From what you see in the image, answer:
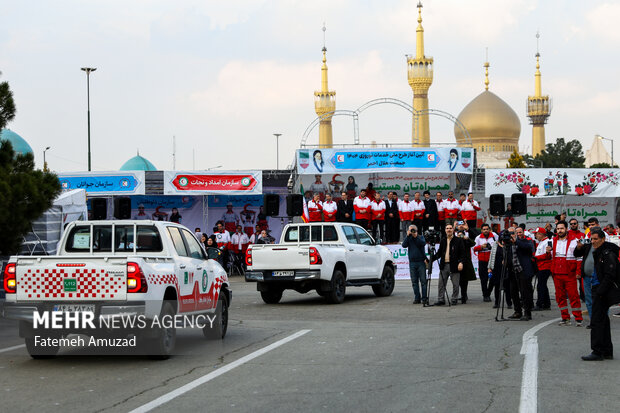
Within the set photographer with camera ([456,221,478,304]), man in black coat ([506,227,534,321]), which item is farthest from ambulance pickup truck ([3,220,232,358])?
photographer with camera ([456,221,478,304])

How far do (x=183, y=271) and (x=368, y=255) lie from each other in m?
10.8

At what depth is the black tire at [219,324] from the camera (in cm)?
1328

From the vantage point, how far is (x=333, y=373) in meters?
9.99

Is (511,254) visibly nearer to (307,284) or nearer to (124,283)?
(307,284)

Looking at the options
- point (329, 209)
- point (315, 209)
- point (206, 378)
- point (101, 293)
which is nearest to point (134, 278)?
point (101, 293)

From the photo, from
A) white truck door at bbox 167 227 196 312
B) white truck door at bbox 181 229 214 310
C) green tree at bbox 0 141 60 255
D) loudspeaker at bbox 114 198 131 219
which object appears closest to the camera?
white truck door at bbox 167 227 196 312

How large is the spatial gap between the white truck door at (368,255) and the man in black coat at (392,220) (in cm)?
918

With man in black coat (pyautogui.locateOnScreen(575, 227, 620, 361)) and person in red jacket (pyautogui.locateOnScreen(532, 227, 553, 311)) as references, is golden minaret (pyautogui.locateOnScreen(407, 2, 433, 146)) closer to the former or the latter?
person in red jacket (pyautogui.locateOnScreen(532, 227, 553, 311))

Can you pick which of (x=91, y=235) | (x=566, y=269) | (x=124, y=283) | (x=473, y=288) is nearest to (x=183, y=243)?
(x=91, y=235)

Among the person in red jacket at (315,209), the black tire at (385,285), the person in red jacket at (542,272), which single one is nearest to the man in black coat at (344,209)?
the person in red jacket at (315,209)

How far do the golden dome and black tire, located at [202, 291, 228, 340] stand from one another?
114175mm

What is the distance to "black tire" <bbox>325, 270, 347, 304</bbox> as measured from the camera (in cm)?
2028

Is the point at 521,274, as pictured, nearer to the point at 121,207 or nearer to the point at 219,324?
the point at 219,324

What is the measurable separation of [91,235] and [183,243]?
4.16 ft
